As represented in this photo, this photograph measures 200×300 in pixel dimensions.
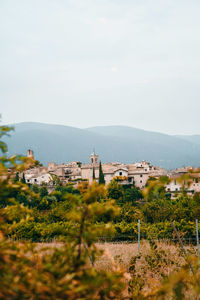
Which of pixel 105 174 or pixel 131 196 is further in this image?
pixel 105 174

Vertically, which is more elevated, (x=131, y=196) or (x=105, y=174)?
(x=105, y=174)

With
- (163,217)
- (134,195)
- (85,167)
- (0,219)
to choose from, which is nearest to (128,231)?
(163,217)

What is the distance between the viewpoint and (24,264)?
171 centimetres

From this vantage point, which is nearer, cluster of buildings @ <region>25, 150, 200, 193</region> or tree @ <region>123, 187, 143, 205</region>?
tree @ <region>123, 187, 143, 205</region>

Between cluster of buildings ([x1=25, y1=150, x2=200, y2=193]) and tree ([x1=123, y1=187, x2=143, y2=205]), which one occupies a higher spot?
cluster of buildings ([x1=25, y1=150, x2=200, y2=193])

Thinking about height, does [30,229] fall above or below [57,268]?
below

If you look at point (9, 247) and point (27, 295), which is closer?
point (27, 295)

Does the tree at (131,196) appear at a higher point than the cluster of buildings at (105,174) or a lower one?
lower

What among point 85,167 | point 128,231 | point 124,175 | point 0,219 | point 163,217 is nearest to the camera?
point 0,219

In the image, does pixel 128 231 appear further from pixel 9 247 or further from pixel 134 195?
pixel 134 195

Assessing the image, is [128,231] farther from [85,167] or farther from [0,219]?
[85,167]

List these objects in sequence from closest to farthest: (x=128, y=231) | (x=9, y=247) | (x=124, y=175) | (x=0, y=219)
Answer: (x=9, y=247) → (x=0, y=219) → (x=128, y=231) → (x=124, y=175)

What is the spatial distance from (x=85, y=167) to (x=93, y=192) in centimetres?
4945

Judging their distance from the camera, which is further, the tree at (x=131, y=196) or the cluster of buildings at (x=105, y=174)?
the cluster of buildings at (x=105, y=174)
